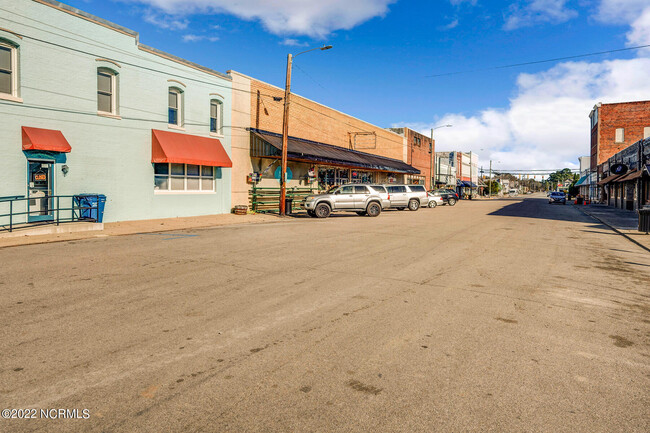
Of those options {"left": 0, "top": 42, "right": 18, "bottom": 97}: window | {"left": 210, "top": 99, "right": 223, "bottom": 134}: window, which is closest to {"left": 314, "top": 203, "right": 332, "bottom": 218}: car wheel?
Answer: {"left": 210, "top": 99, "right": 223, "bottom": 134}: window

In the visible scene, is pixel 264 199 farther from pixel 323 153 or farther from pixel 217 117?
pixel 323 153

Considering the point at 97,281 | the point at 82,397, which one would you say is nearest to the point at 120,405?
the point at 82,397

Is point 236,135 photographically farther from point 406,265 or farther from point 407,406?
point 407,406

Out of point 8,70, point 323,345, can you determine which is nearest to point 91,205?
point 8,70

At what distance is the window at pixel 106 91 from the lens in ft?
56.1

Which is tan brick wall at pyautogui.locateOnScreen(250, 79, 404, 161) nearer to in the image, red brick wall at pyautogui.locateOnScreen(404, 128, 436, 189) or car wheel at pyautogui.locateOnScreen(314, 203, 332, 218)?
red brick wall at pyautogui.locateOnScreen(404, 128, 436, 189)

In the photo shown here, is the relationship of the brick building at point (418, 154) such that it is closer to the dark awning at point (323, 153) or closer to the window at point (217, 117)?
the dark awning at point (323, 153)

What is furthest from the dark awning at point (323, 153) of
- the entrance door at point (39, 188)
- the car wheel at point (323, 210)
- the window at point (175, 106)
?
the entrance door at point (39, 188)

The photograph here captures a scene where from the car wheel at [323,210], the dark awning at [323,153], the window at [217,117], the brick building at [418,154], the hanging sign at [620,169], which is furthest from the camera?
the brick building at [418,154]

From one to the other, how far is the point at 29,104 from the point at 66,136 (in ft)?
5.05

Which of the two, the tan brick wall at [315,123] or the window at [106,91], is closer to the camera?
the window at [106,91]

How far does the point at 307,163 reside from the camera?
98.6 ft

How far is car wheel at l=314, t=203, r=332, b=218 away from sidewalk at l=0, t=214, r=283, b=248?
3021 millimetres

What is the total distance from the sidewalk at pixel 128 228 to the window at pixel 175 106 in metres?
4.82
